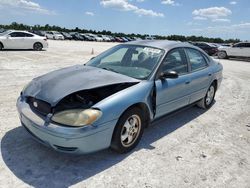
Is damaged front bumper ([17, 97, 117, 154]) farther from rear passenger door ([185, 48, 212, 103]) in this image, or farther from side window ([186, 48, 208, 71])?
side window ([186, 48, 208, 71])

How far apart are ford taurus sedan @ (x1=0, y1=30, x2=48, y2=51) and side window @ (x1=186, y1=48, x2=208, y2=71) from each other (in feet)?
49.1

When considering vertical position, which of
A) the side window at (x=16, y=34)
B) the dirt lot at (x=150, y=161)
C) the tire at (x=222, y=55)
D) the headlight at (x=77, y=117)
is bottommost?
the dirt lot at (x=150, y=161)

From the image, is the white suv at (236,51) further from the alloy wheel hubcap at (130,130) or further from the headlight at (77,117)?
the headlight at (77,117)

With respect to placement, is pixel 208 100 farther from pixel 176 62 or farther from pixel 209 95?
pixel 176 62

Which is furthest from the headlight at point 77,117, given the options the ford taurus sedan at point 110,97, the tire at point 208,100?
the tire at point 208,100

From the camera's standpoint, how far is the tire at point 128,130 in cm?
328

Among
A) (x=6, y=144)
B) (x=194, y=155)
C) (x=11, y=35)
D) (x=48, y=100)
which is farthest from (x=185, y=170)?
(x=11, y=35)

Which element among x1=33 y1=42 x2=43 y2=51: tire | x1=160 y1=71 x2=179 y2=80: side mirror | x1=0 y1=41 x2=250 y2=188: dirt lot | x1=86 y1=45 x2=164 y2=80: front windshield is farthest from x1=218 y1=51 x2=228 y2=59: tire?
x1=160 y1=71 x2=179 y2=80: side mirror

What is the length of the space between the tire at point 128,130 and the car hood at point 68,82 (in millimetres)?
491

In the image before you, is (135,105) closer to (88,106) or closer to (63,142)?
(88,106)

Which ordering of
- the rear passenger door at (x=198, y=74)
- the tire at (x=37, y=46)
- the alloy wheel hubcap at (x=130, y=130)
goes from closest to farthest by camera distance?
the alloy wheel hubcap at (x=130, y=130), the rear passenger door at (x=198, y=74), the tire at (x=37, y=46)

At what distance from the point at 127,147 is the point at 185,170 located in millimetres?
853

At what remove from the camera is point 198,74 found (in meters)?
5.04

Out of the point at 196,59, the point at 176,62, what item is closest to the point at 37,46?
the point at 196,59
